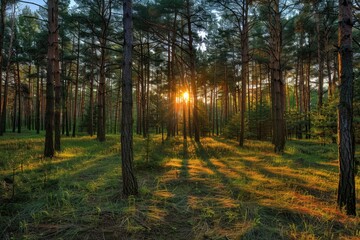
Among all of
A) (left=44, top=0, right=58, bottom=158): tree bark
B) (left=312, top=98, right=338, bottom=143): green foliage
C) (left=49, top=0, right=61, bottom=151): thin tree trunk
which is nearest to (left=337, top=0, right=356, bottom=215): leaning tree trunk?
(left=312, top=98, right=338, bottom=143): green foliage

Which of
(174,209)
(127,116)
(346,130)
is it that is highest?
(127,116)

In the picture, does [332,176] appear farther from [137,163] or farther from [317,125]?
[317,125]

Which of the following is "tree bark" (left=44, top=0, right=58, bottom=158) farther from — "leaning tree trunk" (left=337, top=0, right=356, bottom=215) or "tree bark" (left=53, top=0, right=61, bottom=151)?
"leaning tree trunk" (left=337, top=0, right=356, bottom=215)

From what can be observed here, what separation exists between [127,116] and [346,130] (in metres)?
4.05

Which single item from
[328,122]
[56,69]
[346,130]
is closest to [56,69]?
[56,69]

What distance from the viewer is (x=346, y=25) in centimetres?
424

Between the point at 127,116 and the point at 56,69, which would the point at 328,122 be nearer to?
the point at 127,116

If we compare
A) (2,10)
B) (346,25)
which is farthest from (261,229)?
(2,10)

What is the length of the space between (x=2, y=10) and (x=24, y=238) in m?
20.1

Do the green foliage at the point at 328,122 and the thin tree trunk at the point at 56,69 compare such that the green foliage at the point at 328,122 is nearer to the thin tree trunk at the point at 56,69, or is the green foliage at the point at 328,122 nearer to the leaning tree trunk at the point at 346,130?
the leaning tree trunk at the point at 346,130

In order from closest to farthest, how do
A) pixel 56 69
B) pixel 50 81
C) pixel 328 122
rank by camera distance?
1. pixel 50 81
2. pixel 56 69
3. pixel 328 122

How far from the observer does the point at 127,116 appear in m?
A: 4.39

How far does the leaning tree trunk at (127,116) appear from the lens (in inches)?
174

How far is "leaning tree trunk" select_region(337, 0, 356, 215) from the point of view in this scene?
4.09 meters
